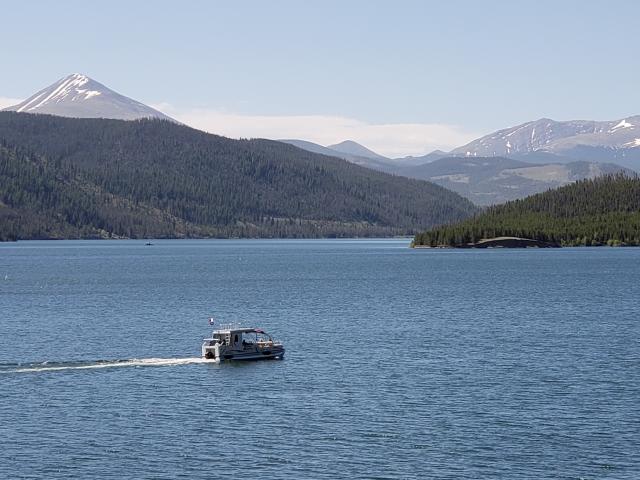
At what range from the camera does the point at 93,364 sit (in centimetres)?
9750

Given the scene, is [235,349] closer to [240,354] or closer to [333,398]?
[240,354]

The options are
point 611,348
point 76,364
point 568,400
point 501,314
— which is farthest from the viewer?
point 501,314

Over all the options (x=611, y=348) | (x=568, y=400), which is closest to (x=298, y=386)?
(x=568, y=400)

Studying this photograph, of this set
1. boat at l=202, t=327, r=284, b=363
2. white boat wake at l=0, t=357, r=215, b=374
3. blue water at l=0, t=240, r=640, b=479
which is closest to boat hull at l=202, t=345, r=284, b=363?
boat at l=202, t=327, r=284, b=363

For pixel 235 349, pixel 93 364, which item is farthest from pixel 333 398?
pixel 93 364

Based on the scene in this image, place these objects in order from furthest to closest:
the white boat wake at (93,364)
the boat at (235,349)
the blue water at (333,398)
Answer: the boat at (235,349), the white boat wake at (93,364), the blue water at (333,398)

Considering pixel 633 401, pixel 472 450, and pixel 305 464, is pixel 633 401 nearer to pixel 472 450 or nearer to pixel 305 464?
pixel 472 450

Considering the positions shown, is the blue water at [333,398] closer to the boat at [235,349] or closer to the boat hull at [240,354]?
the boat hull at [240,354]

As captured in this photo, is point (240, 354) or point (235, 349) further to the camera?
point (240, 354)

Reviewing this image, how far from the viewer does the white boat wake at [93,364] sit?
310 ft

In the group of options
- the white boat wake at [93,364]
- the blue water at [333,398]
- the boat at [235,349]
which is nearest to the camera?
the blue water at [333,398]

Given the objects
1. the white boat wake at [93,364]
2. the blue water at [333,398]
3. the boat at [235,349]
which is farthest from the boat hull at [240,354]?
the blue water at [333,398]

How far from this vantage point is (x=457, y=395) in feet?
265

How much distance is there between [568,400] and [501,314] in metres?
66.9
